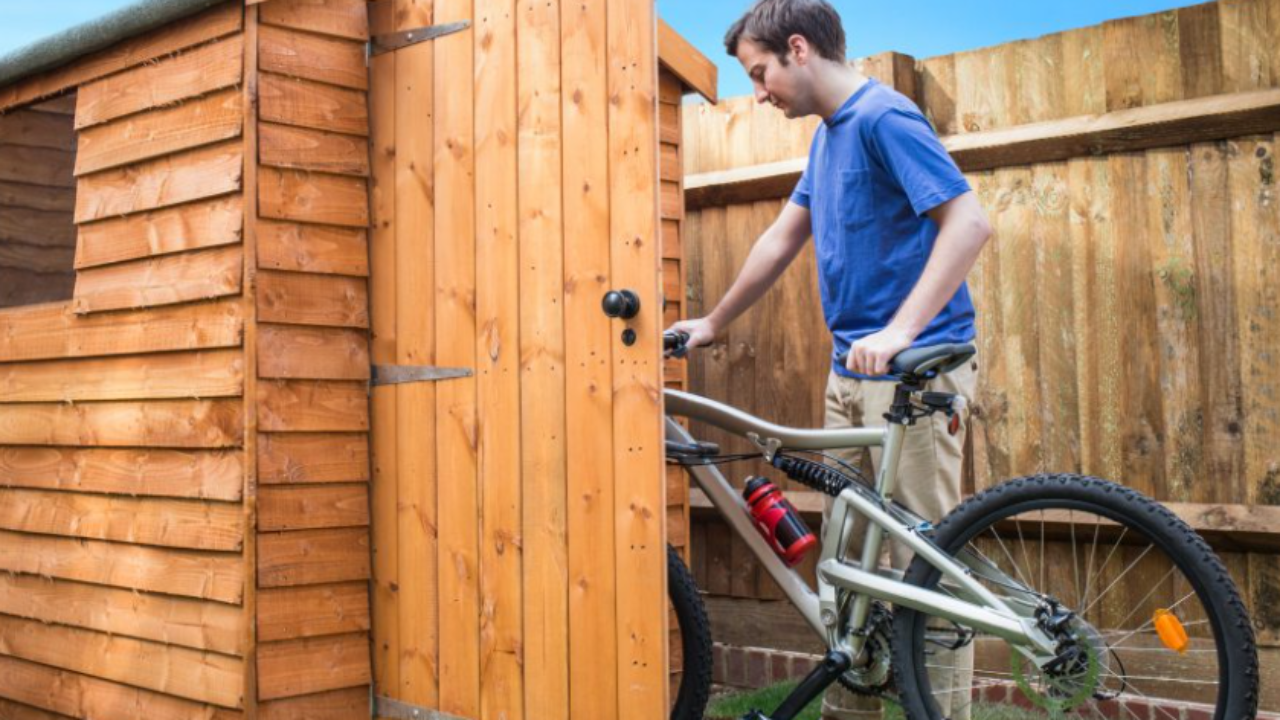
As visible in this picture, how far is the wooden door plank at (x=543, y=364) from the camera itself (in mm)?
3297

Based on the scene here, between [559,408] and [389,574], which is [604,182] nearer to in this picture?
[559,408]

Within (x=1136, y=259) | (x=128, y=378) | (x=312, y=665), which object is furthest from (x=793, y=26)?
(x=128, y=378)

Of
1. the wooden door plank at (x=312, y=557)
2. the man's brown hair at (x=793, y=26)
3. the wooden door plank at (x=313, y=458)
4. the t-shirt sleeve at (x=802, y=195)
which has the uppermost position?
the man's brown hair at (x=793, y=26)

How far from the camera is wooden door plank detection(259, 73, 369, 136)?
388 centimetres

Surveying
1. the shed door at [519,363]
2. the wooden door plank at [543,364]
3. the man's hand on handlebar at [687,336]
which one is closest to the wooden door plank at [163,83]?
the shed door at [519,363]

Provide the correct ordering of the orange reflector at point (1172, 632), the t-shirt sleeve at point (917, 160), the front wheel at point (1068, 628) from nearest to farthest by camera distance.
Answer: the front wheel at point (1068, 628) < the orange reflector at point (1172, 632) < the t-shirt sleeve at point (917, 160)

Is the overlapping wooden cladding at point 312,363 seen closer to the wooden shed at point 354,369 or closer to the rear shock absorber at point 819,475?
the wooden shed at point 354,369

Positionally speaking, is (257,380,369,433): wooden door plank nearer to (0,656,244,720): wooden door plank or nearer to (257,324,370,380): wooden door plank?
(257,324,370,380): wooden door plank

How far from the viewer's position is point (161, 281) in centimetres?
425

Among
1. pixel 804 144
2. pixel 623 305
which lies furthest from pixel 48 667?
pixel 804 144

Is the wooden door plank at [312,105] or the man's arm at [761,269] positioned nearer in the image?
the man's arm at [761,269]

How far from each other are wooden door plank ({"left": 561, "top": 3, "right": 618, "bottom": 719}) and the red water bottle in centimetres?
48

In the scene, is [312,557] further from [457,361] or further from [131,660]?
[131,660]

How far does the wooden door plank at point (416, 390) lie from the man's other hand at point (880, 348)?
1309 mm
